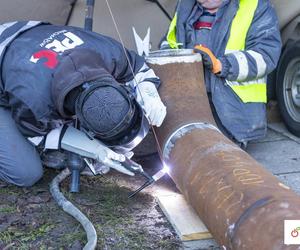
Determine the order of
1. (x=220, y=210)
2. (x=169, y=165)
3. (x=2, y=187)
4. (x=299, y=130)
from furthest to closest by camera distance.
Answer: (x=299, y=130) < (x=2, y=187) < (x=169, y=165) < (x=220, y=210)

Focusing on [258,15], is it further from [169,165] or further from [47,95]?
[47,95]

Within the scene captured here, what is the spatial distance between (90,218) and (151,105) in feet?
2.21

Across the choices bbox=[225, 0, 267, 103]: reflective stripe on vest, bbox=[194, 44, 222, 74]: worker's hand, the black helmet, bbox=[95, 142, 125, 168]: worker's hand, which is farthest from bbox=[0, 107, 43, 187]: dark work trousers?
bbox=[225, 0, 267, 103]: reflective stripe on vest

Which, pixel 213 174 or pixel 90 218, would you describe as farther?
pixel 90 218

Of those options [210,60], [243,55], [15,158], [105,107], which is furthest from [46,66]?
[243,55]

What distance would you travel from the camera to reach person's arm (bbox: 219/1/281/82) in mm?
2988

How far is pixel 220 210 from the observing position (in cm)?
195

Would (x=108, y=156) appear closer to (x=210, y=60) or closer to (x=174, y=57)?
(x=174, y=57)

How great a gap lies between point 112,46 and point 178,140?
669 mm

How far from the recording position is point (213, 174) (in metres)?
2.10

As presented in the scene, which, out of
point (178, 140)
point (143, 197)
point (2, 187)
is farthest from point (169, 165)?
point (2, 187)

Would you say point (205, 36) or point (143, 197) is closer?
point (143, 197)

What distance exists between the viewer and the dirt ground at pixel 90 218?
233cm

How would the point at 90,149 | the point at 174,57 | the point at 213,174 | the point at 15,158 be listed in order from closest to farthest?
the point at 213,174, the point at 90,149, the point at 15,158, the point at 174,57
